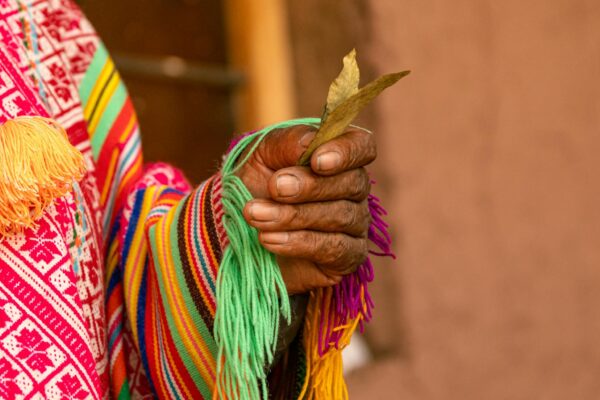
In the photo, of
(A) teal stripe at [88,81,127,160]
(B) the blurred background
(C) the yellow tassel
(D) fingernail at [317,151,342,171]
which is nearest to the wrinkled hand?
(D) fingernail at [317,151,342,171]

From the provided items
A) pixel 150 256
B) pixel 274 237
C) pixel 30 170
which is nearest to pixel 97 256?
pixel 150 256

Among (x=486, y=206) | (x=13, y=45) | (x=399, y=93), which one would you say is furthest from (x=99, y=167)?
(x=486, y=206)

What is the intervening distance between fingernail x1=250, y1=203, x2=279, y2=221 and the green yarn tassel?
33 millimetres

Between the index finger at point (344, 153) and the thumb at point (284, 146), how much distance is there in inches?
0.8

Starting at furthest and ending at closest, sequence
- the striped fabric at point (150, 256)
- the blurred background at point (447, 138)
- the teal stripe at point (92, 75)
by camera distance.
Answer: the blurred background at point (447, 138), the teal stripe at point (92, 75), the striped fabric at point (150, 256)

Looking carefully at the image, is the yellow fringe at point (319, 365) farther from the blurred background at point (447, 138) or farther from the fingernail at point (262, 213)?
the blurred background at point (447, 138)

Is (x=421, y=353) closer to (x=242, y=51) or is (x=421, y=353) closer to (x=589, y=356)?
(x=589, y=356)

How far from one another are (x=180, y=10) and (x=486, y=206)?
0.91 meters

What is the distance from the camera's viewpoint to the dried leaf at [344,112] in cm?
62

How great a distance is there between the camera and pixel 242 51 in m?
2.18

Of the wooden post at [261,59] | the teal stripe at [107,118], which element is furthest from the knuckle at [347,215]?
the wooden post at [261,59]

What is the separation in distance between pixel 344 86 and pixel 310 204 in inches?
Result: 3.7

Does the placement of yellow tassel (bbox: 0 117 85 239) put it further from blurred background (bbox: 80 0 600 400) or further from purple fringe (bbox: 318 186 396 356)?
blurred background (bbox: 80 0 600 400)

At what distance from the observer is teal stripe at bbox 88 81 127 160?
38.0 inches
